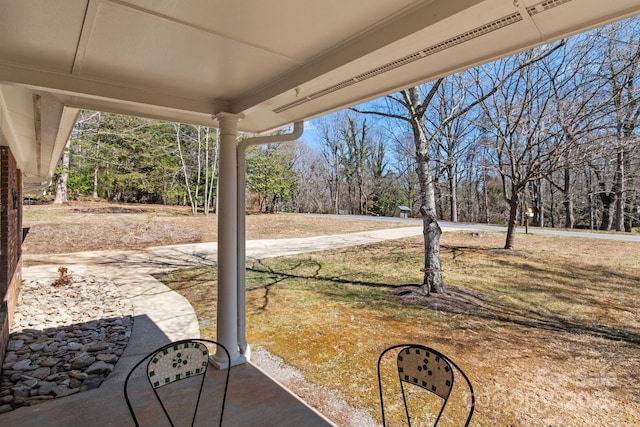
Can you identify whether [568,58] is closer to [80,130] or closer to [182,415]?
[182,415]

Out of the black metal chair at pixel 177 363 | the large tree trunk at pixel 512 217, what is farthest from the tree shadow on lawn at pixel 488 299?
the black metal chair at pixel 177 363

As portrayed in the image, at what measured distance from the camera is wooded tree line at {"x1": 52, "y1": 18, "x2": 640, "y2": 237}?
5.90 metres

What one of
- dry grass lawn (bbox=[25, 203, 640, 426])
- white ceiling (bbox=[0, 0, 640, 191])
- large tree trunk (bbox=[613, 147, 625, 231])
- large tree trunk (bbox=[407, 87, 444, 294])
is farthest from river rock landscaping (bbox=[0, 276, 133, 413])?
large tree trunk (bbox=[613, 147, 625, 231])

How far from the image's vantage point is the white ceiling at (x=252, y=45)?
3.92ft

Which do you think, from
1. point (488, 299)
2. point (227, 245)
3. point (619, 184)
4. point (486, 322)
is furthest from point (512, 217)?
point (227, 245)

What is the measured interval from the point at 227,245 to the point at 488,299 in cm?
483

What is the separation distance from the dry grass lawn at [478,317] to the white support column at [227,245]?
2.84 feet

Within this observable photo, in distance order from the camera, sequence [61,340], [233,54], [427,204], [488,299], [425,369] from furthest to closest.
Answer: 1. [488,299]
2. [427,204]
3. [61,340]
4. [233,54]
5. [425,369]

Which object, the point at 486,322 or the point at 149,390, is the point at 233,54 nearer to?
the point at 149,390

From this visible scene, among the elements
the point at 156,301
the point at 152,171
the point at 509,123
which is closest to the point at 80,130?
the point at 152,171

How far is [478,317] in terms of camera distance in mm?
4758

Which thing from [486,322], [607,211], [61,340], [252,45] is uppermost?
[252,45]

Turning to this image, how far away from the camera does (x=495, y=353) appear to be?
3.66 meters

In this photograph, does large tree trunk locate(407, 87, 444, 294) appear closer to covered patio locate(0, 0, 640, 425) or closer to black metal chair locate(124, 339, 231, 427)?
covered patio locate(0, 0, 640, 425)
